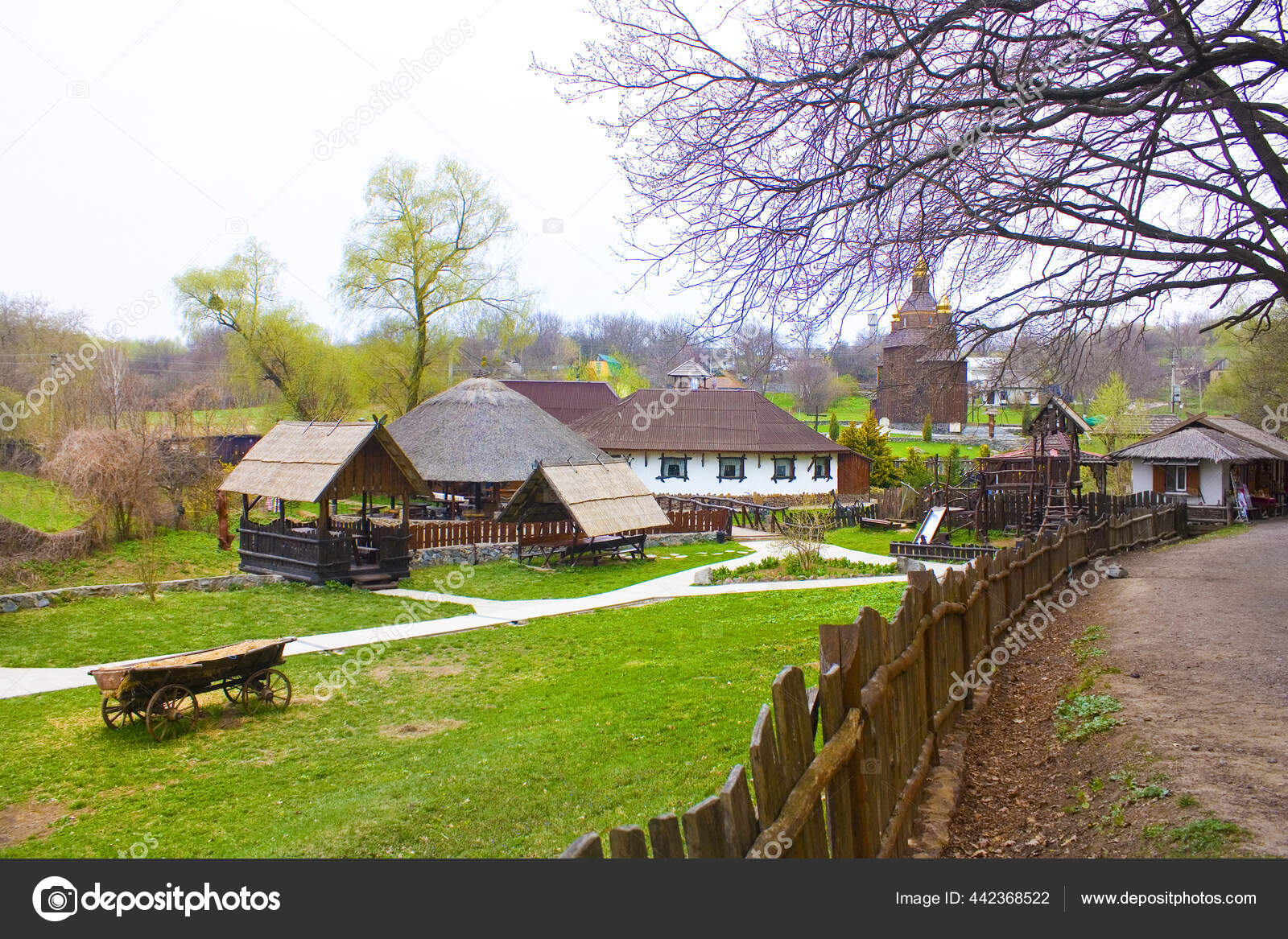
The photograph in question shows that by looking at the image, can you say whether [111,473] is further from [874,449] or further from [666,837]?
[874,449]

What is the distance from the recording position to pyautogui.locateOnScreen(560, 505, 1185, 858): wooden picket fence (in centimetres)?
326

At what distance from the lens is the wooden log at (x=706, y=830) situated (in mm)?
3148

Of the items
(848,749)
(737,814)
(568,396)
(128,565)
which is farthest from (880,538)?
(568,396)

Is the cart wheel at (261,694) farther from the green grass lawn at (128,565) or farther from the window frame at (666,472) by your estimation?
the window frame at (666,472)

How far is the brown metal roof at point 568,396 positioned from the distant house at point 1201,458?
1293 inches

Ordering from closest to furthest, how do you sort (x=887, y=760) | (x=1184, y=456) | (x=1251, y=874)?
(x=1251, y=874) → (x=887, y=760) → (x=1184, y=456)

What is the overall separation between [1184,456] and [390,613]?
95.6ft

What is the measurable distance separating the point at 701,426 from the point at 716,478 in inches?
123

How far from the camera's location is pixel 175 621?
1616cm

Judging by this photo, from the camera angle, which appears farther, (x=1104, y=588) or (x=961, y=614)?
(x=1104, y=588)

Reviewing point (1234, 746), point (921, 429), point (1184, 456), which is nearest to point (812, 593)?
point (1234, 746)

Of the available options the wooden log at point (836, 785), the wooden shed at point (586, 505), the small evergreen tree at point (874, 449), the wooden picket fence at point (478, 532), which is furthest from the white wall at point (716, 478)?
the wooden log at point (836, 785)

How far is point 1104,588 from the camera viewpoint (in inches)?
643

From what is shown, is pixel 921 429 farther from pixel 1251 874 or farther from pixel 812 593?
pixel 1251 874
